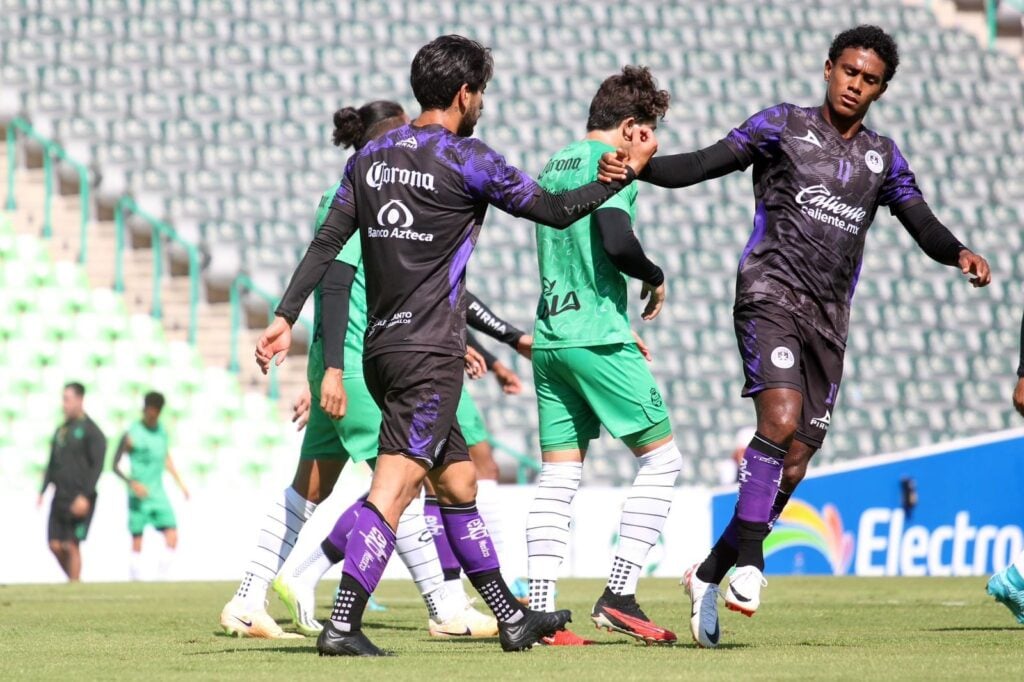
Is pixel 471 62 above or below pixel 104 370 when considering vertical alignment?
above

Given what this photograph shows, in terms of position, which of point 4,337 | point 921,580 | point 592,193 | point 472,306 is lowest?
point 921,580

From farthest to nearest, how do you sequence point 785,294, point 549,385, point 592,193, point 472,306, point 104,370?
point 104,370
point 472,306
point 549,385
point 785,294
point 592,193

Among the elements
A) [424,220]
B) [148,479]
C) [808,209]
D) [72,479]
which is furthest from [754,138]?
[148,479]

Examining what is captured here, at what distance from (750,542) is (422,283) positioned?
1453 mm

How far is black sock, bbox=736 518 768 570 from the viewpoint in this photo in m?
5.48

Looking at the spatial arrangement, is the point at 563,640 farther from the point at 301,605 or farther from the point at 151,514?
the point at 151,514

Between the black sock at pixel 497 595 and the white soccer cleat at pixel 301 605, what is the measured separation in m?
1.86

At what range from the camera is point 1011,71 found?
73.3 ft

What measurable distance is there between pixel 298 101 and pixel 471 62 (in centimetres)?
1556

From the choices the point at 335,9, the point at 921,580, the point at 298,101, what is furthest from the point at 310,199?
the point at 921,580

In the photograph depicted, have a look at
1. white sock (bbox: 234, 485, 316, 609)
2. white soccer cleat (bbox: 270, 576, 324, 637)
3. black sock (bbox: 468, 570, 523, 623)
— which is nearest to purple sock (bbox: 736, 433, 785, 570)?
black sock (bbox: 468, 570, 523, 623)

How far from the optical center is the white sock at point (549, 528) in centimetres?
610

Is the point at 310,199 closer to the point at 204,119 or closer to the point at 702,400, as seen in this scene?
the point at 204,119

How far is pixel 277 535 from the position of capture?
7.02m
